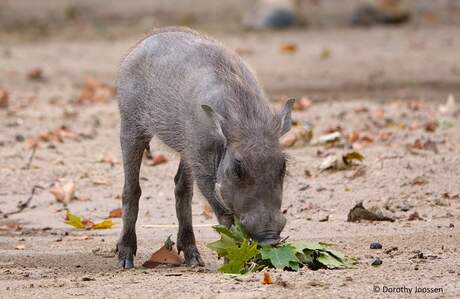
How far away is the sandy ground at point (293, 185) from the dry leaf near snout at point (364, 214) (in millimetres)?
83

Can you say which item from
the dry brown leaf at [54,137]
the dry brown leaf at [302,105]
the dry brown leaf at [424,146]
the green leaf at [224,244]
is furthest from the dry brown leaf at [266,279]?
the dry brown leaf at [302,105]

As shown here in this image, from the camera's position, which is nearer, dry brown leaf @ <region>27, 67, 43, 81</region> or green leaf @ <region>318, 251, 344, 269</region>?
green leaf @ <region>318, 251, 344, 269</region>

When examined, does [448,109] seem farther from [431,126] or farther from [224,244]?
[224,244]

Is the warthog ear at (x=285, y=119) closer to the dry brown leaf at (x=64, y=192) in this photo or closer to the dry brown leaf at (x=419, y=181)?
the dry brown leaf at (x=419, y=181)

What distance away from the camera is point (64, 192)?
25.4 ft

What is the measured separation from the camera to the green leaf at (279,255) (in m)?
5.16

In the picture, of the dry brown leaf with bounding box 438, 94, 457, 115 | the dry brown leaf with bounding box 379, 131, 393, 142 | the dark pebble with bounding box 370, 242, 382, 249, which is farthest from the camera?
the dry brown leaf with bounding box 438, 94, 457, 115

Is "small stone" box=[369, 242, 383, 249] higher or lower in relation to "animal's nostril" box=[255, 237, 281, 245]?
lower

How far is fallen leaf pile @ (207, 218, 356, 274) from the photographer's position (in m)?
5.17

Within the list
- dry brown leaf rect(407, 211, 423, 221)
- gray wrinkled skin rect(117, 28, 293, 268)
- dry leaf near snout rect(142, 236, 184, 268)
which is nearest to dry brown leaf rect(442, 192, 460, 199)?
dry brown leaf rect(407, 211, 423, 221)

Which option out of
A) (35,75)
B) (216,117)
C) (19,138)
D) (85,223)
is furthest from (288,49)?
(216,117)

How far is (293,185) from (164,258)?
1869mm

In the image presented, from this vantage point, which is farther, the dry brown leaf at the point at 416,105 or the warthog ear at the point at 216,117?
the dry brown leaf at the point at 416,105

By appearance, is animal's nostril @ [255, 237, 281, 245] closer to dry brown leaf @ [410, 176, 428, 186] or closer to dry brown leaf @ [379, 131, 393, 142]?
dry brown leaf @ [410, 176, 428, 186]
